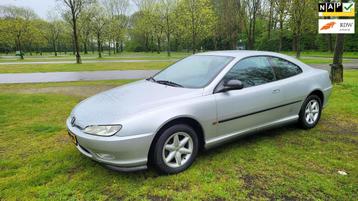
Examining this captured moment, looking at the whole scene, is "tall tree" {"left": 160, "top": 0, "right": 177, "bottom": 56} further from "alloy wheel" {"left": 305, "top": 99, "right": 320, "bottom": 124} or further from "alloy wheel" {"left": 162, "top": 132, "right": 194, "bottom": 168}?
"alloy wheel" {"left": 162, "top": 132, "right": 194, "bottom": 168}

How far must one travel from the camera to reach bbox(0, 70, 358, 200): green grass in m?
2.98

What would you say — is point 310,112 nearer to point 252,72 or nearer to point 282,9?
point 252,72

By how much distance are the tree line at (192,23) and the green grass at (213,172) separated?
2131 cm

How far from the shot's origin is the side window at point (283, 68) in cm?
447

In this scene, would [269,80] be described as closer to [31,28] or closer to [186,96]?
[186,96]

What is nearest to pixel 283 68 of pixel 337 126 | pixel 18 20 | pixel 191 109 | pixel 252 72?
pixel 252 72

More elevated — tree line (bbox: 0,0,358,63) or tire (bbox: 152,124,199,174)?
tree line (bbox: 0,0,358,63)

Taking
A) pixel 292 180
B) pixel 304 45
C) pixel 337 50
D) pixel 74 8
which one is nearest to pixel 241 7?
pixel 74 8

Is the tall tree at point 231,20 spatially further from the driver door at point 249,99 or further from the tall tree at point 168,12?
the driver door at point 249,99

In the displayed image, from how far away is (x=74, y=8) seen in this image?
76.3ft

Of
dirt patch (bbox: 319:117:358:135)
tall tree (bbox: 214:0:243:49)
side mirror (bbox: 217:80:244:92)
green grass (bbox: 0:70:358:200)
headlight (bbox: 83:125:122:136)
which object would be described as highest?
tall tree (bbox: 214:0:243:49)

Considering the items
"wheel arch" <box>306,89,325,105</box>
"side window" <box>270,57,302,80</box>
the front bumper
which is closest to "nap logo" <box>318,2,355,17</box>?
"wheel arch" <box>306,89,325,105</box>

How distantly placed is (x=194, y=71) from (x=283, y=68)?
1.61 meters

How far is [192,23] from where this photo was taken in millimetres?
33781
